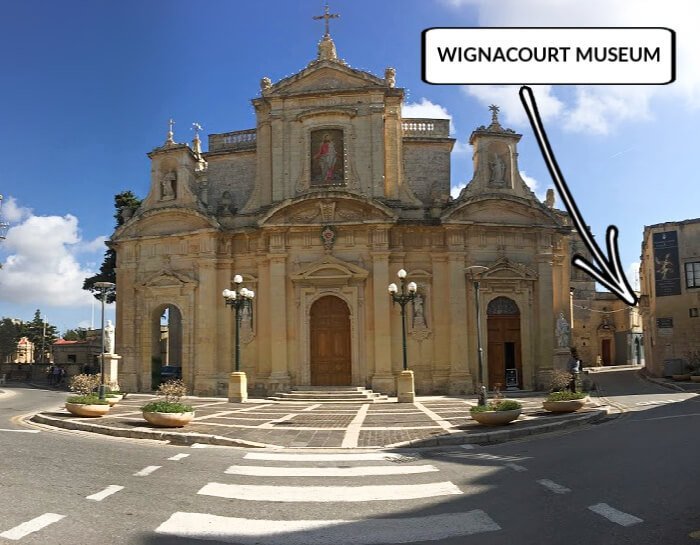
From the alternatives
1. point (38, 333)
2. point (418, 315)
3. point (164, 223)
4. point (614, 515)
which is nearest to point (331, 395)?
point (418, 315)

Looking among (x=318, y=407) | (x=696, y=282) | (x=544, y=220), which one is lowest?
(x=318, y=407)

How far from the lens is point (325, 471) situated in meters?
11.2

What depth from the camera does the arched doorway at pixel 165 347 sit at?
1211 inches

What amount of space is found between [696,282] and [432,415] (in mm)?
22870

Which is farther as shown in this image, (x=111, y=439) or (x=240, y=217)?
(x=240, y=217)

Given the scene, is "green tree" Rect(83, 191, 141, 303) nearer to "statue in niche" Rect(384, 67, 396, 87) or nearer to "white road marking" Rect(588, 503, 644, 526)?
"statue in niche" Rect(384, 67, 396, 87)

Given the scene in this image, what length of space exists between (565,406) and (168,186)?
2161 centimetres

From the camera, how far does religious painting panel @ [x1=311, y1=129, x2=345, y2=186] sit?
29.2 m

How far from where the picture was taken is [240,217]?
29.8m

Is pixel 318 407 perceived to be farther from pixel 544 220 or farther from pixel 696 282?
pixel 696 282

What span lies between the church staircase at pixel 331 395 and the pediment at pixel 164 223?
865cm

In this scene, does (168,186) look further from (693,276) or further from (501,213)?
(693,276)

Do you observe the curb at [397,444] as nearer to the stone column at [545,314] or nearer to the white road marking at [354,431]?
the white road marking at [354,431]

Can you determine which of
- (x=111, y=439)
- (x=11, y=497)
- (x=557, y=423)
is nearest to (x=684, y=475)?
(x=557, y=423)
